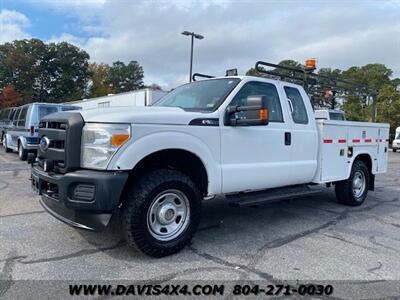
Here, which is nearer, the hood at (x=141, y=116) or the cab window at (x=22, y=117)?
the hood at (x=141, y=116)

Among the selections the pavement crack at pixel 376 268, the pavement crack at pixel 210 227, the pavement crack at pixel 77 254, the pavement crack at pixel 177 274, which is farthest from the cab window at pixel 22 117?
the pavement crack at pixel 376 268

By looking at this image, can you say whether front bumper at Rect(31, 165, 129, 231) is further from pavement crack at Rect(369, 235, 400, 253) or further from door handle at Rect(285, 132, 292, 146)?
pavement crack at Rect(369, 235, 400, 253)

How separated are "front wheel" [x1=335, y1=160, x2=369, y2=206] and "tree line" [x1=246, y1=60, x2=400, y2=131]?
165cm

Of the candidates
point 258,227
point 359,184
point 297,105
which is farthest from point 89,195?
point 359,184

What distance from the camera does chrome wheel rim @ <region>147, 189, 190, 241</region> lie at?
4.02 meters

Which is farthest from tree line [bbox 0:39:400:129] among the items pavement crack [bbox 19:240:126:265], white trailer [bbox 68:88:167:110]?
pavement crack [bbox 19:240:126:265]

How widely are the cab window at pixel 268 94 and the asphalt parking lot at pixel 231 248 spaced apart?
1586 millimetres

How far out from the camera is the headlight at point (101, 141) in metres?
3.66

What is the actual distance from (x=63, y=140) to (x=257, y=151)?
7.80 ft

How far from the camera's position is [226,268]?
376cm

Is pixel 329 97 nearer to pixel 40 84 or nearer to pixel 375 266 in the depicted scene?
pixel 375 266

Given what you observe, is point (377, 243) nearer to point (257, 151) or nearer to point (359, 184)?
point (257, 151)

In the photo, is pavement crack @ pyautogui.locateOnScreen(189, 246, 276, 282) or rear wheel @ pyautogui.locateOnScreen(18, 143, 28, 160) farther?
rear wheel @ pyautogui.locateOnScreen(18, 143, 28, 160)

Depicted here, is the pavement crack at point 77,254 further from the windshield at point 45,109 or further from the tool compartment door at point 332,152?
the windshield at point 45,109
